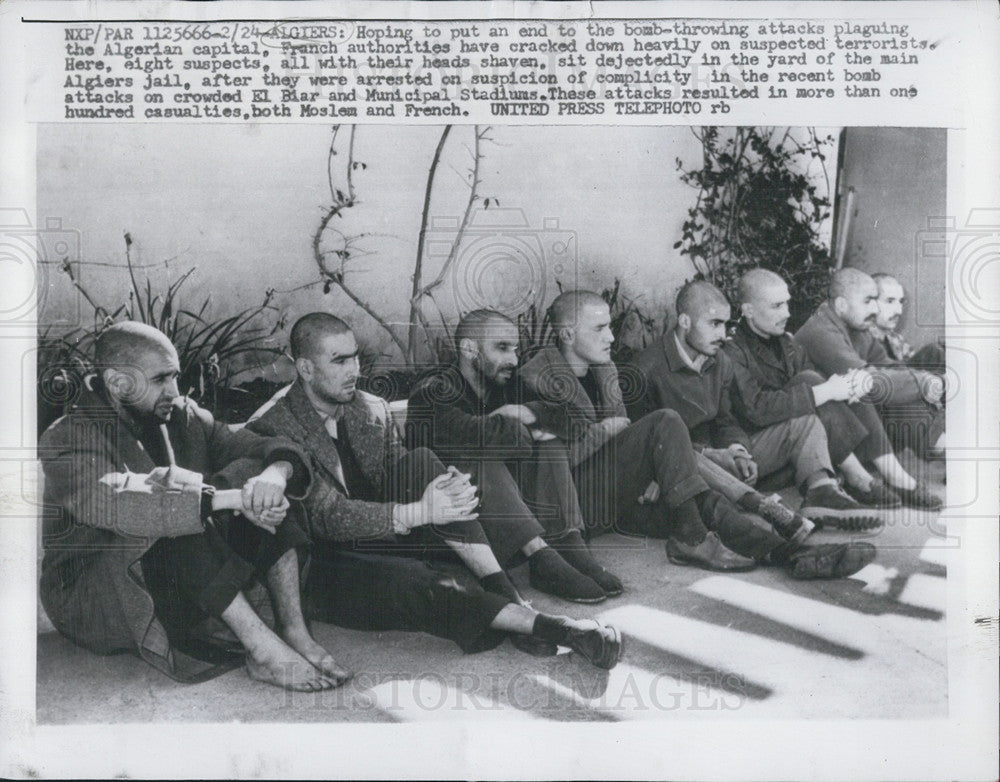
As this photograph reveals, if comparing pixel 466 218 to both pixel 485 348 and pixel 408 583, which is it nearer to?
pixel 485 348

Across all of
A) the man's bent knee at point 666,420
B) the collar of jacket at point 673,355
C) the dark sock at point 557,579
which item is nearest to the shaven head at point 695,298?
the collar of jacket at point 673,355

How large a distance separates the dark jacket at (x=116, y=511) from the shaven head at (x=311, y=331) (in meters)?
0.43

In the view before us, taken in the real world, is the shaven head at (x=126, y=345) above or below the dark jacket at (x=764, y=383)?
above

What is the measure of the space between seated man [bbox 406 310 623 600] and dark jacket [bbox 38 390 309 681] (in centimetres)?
64

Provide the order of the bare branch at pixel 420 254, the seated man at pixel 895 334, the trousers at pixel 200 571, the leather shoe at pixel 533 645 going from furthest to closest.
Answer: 1. the seated man at pixel 895 334
2. the bare branch at pixel 420 254
3. the leather shoe at pixel 533 645
4. the trousers at pixel 200 571

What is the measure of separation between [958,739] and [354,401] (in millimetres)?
3251

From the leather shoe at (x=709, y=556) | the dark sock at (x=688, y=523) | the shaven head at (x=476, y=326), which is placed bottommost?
the leather shoe at (x=709, y=556)

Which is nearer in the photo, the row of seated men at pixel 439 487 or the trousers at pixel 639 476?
the row of seated men at pixel 439 487

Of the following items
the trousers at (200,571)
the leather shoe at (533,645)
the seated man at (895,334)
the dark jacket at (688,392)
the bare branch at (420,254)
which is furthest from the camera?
the seated man at (895,334)

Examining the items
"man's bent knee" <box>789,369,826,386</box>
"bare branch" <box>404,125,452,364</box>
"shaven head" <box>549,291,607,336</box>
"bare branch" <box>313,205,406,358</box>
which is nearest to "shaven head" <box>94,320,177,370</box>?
"bare branch" <box>313,205,406,358</box>

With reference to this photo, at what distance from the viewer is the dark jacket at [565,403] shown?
5.21 m

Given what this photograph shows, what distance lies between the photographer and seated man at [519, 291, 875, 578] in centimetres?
522

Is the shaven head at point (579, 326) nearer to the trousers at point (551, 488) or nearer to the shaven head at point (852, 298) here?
the trousers at point (551, 488)

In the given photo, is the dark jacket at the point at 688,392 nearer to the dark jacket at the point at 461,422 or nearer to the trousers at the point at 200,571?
the dark jacket at the point at 461,422
